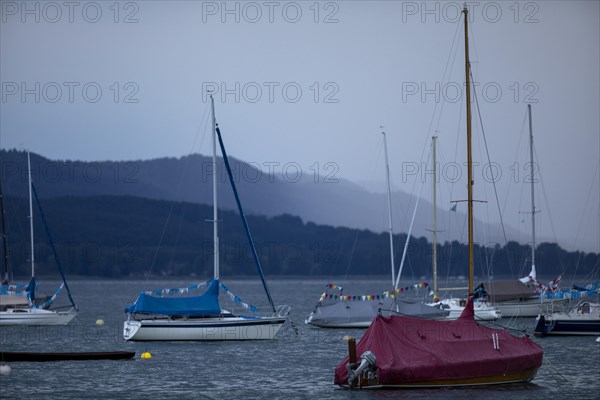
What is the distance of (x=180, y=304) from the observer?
5469 cm

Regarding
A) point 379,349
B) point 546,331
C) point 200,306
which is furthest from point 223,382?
point 546,331

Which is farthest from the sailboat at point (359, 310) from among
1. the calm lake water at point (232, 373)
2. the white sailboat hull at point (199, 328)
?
the white sailboat hull at point (199, 328)

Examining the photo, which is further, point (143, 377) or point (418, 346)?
point (143, 377)

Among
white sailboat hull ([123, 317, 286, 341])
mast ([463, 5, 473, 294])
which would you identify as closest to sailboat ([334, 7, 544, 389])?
mast ([463, 5, 473, 294])

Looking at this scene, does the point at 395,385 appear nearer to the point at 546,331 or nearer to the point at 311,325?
the point at 546,331

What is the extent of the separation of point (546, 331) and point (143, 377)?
26.4 metres

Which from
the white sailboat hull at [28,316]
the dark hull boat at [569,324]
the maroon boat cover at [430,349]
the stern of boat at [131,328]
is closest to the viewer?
the maroon boat cover at [430,349]

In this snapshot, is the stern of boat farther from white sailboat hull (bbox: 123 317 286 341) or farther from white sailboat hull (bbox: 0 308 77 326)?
white sailboat hull (bbox: 0 308 77 326)

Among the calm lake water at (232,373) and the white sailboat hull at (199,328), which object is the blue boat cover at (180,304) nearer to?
the white sailboat hull at (199,328)

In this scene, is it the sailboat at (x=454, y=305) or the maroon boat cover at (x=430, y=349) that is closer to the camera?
the maroon boat cover at (x=430, y=349)

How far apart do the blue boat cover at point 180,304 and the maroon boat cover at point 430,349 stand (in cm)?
1931

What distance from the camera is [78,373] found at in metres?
43.7

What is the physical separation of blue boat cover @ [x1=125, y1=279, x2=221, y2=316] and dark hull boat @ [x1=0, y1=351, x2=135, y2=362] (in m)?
5.37

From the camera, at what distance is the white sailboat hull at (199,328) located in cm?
5466
